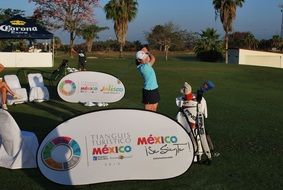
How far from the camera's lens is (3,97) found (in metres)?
13.8

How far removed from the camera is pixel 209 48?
50250mm

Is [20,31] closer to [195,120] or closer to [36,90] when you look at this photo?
[36,90]

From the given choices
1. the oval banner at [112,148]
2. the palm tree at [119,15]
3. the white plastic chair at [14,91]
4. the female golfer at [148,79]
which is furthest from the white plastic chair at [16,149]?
the palm tree at [119,15]

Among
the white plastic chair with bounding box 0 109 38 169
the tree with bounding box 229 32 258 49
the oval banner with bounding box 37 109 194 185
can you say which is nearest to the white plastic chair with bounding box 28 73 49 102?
the white plastic chair with bounding box 0 109 38 169

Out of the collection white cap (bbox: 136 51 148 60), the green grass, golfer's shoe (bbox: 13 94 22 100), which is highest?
white cap (bbox: 136 51 148 60)

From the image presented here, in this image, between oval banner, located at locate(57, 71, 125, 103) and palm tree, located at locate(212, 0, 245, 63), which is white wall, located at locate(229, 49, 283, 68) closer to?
palm tree, located at locate(212, 0, 245, 63)

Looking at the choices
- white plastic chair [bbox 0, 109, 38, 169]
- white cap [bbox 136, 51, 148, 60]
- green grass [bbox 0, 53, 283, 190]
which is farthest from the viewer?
white cap [bbox 136, 51, 148, 60]

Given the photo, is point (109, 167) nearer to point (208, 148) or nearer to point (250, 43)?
point (208, 148)

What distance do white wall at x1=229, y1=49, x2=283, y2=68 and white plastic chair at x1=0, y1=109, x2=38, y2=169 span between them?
37127mm

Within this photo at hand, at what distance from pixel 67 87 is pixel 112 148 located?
8789 mm

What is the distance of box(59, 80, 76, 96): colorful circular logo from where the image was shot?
15.0 meters

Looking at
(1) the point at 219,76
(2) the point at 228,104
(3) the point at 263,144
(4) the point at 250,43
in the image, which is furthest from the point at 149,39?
(3) the point at 263,144

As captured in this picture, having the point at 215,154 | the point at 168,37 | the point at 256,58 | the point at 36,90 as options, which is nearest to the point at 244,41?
the point at 168,37

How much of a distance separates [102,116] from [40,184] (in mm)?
1276
